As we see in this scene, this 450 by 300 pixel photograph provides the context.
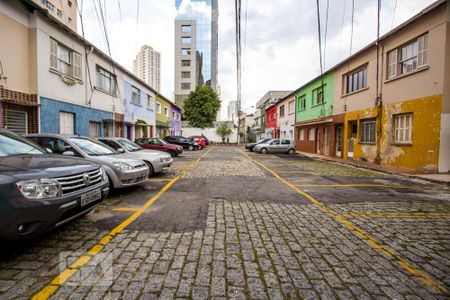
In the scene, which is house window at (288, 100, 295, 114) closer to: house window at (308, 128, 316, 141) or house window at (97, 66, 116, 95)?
house window at (308, 128, 316, 141)

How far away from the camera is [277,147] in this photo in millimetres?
21656

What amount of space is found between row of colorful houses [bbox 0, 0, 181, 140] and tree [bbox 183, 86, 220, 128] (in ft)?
66.5

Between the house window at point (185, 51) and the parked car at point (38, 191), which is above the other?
the house window at point (185, 51)

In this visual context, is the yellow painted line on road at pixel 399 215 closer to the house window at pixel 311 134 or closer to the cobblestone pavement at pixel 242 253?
the cobblestone pavement at pixel 242 253

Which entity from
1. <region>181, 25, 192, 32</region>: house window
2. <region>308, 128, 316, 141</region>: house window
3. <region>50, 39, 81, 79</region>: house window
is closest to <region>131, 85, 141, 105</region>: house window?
<region>50, 39, 81, 79</region>: house window

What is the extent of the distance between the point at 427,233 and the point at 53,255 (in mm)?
5444

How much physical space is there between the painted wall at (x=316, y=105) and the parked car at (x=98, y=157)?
1604cm

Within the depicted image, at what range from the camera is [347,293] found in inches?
86.7

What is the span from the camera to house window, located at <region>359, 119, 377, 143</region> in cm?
1301

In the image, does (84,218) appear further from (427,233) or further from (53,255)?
(427,233)

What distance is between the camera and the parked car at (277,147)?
21703mm

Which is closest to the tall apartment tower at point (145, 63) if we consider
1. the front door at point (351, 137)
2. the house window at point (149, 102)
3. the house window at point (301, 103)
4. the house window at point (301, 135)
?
the house window at point (149, 102)

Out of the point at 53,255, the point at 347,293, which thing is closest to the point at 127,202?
the point at 53,255

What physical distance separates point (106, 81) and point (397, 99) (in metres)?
17.1
